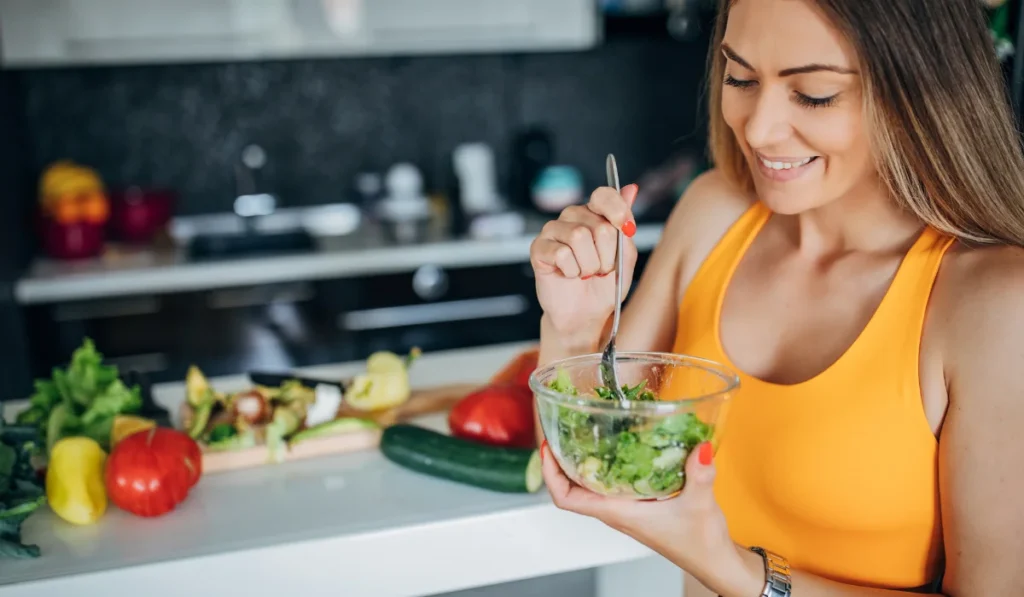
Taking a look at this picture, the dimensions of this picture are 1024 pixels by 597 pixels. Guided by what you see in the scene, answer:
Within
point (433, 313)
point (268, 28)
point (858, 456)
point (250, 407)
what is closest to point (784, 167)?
point (858, 456)

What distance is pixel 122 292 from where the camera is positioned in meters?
2.57

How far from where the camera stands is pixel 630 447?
0.84m

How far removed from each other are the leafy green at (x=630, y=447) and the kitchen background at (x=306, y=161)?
1911mm

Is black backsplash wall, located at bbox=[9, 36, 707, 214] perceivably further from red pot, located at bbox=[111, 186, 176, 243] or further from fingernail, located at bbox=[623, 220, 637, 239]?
fingernail, located at bbox=[623, 220, 637, 239]

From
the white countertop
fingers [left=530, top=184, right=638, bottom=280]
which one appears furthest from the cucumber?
fingers [left=530, top=184, right=638, bottom=280]

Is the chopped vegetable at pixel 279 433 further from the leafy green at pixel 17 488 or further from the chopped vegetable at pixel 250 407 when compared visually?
the leafy green at pixel 17 488

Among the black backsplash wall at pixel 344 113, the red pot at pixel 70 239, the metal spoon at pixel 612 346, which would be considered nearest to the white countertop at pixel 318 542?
the metal spoon at pixel 612 346

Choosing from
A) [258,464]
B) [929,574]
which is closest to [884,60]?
[929,574]

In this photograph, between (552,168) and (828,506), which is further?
(552,168)

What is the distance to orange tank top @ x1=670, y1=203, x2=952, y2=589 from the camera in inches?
40.2

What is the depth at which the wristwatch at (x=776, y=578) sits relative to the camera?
1.00 meters

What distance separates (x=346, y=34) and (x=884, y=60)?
2045 mm

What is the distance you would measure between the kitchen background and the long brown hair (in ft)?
5.83

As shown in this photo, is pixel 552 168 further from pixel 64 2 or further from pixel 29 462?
pixel 29 462
